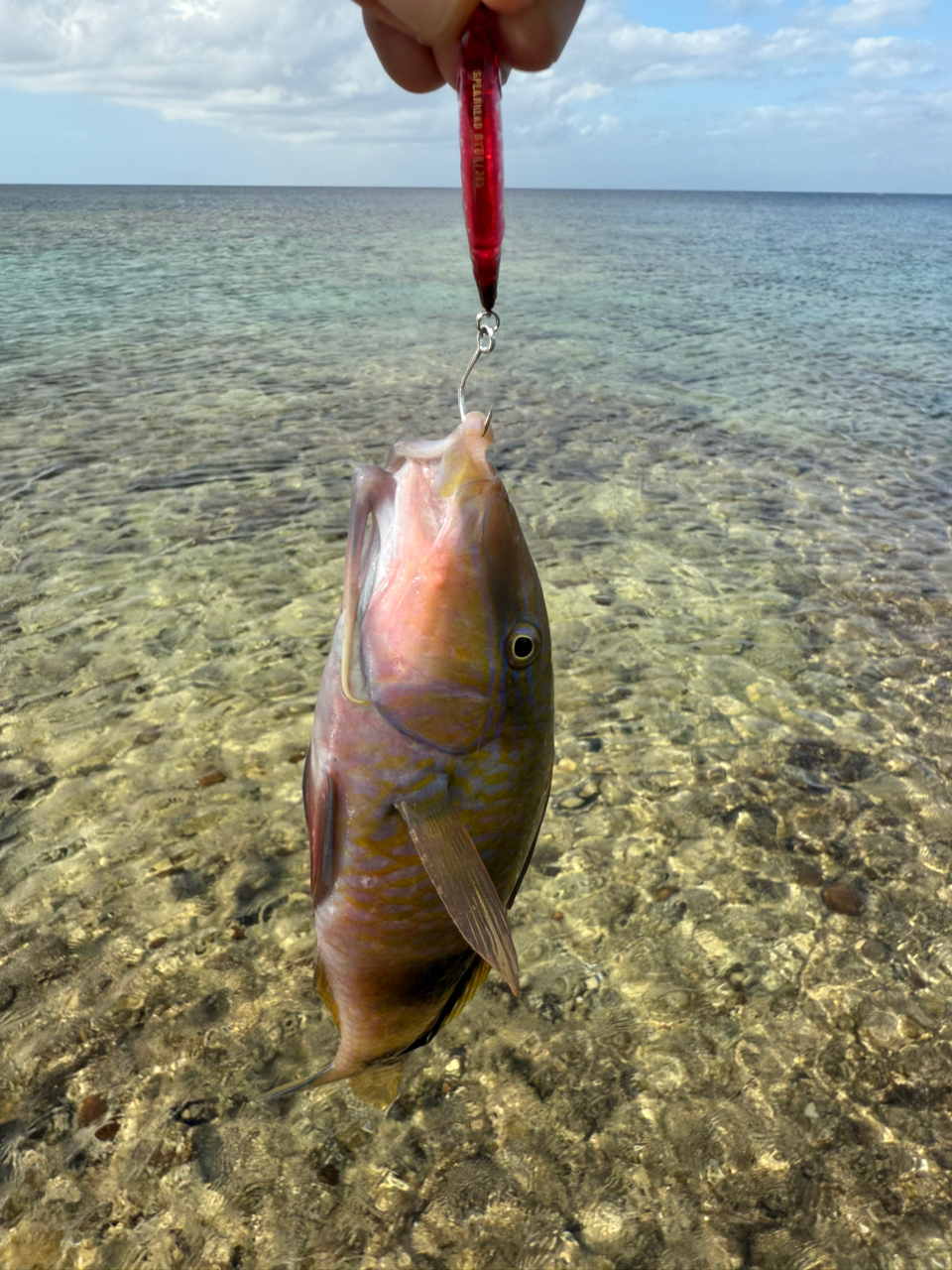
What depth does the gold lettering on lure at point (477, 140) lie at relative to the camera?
1491mm

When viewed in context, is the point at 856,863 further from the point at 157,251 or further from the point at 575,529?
the point at 157,251

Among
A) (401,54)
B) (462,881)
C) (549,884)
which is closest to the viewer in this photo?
(462,881)

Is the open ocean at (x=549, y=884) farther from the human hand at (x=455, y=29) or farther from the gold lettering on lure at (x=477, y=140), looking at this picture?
the human hand at (x=455, y=29)

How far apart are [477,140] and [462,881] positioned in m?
1.30

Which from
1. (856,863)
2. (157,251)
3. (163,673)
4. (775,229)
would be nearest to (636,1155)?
(856,863)

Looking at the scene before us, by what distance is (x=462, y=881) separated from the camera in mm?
1694

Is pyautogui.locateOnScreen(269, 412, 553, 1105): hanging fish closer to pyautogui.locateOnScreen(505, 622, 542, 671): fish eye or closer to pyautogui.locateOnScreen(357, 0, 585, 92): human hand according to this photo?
pyautogui.locateOnScreen(505, 622, 542, 671): fish eye

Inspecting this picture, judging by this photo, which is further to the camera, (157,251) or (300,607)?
(157,251)

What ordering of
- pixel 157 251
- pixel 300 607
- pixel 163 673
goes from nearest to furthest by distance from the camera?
pixel 163 673
pixel 300 607
pixel 157 251

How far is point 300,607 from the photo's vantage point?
6.85 m

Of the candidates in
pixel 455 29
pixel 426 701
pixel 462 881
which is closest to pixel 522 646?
pixel 426 701

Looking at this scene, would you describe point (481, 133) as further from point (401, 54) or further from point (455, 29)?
point (401, 54)

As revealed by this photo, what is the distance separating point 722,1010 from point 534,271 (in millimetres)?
31704

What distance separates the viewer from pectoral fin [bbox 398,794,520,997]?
1.63 metres
